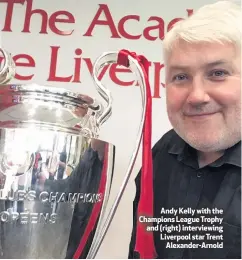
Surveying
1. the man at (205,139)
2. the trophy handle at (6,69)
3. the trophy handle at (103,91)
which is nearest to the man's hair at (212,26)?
the man at (205,139)

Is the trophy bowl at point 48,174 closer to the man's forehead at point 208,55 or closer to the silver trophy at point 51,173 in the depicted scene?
the silver trophy at point 51,173

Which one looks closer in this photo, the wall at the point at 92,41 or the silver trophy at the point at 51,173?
the silver trophy at the point at 51,173

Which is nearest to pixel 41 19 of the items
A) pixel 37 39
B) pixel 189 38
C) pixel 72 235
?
pixel 37 39

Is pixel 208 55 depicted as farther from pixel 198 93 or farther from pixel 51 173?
pixel 51 173

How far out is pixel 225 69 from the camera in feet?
1.73

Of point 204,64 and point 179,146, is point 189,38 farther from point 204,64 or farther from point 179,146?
point 179,146

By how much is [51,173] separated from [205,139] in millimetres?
222

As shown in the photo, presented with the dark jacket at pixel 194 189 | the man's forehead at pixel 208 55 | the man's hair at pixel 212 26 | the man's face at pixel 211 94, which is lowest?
the dark jacket at pixel 194 189

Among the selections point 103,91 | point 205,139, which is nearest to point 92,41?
point 103,91

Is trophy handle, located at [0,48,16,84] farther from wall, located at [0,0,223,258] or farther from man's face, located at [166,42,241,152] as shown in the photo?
man's face, located at [166,42,241,152]

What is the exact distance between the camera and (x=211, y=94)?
1.69ft

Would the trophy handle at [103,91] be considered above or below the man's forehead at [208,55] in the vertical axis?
below

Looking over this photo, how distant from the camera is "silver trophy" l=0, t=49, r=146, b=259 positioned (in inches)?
18.1

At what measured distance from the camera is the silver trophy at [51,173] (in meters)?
0.46
